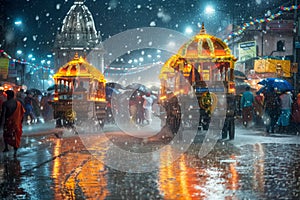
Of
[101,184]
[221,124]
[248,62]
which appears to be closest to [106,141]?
[221,124]

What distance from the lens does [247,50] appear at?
46.9 metres

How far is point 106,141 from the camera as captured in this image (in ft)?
55.1

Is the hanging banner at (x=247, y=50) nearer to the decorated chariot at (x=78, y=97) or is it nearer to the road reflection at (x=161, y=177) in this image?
the decorated chariot at (x=78, y=97)

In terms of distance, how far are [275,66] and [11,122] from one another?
25059 mm

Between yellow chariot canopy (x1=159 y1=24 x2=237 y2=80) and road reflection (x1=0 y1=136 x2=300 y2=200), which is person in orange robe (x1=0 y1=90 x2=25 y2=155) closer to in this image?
road reflection (x1=0 y1=136 x2=300 y2=200)

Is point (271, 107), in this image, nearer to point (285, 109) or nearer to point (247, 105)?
point (285, 109)

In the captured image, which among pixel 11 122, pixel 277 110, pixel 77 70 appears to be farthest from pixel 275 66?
pixel 11 122

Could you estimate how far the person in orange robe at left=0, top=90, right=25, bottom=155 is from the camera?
1348 cm

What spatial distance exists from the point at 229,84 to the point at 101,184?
1085cm

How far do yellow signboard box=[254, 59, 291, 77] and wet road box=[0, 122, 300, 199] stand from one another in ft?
70.4

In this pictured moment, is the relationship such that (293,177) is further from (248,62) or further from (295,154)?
(248,62)

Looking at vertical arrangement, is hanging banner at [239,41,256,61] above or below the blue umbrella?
above

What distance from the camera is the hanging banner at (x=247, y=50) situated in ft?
150

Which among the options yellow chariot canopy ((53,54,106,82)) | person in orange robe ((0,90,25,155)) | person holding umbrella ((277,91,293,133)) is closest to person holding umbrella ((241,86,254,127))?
person holding umbrella ((277,91,293,133))
